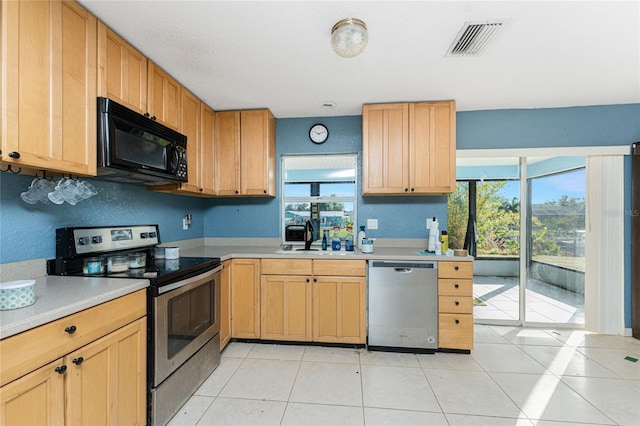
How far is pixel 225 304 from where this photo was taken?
262cm

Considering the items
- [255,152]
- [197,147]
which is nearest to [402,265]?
[255,152]

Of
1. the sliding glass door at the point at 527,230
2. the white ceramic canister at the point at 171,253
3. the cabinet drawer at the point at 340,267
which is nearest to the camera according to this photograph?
the white ceramic canister at the point at 171,253

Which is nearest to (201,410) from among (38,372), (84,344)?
(84,344)

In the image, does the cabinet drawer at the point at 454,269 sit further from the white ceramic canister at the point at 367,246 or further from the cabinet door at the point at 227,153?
the cabinet door at the point at 227,153

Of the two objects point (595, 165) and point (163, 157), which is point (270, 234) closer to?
point (163, 157)

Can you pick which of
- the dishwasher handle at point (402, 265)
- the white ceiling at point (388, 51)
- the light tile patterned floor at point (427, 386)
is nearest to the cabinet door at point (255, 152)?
the white ceiling at point (388, 51)

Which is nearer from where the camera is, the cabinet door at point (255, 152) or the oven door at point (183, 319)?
the oven door at point (183, 319)

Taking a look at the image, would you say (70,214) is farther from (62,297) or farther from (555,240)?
(555,240)

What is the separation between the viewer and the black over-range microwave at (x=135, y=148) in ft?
5.36

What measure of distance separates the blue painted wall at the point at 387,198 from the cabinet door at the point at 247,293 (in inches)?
27.5

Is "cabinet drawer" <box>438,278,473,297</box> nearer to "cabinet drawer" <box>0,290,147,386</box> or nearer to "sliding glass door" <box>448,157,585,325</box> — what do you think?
"sliding glass door" <box>448,157,585,325</box>

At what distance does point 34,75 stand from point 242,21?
1063 mm

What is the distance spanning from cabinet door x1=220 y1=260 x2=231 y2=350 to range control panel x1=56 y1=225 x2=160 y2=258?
2.11 ft

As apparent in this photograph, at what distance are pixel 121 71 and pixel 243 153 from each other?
1.36 metres
